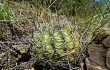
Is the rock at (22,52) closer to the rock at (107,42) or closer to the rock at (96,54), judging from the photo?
the rock at (96,54)

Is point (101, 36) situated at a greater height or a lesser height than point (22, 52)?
greater

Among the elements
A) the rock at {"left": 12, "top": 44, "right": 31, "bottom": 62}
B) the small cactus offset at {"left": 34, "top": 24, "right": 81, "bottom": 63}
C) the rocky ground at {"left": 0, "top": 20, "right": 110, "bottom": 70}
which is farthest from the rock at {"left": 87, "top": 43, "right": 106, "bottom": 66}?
the rock at {"left": 12, "top": 44, "right": 31, "bottom": 62}

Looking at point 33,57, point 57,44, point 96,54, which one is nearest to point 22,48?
point 33,57

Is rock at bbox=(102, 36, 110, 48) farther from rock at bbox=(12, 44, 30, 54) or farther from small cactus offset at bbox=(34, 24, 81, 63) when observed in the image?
rock at bbox=(12, 44, 30, 54)

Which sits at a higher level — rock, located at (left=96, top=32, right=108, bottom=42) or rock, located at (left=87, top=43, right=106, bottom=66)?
rock, located at (left=96, top=32, right=108, bottom=42)

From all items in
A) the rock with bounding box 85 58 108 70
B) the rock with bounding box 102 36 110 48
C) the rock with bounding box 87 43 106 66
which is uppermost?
the rock with bounding box 102 36 110 48

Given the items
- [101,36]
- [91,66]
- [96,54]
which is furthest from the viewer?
[101,36]

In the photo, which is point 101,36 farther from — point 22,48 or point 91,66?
point 22,48
